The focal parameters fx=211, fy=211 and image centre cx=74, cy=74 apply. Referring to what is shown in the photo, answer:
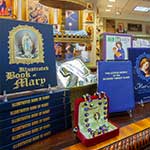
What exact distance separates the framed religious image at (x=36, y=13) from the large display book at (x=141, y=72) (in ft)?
6.60

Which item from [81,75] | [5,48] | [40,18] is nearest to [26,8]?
[40,18]

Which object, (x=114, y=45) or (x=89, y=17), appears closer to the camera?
(x=114, y=45)

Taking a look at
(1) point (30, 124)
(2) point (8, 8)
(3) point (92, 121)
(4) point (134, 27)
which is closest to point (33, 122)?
(1) point (30, 124)

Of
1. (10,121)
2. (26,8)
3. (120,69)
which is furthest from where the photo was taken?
(26,8)

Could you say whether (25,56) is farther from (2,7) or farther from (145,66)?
(2,7)

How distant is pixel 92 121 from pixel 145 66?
41 cm

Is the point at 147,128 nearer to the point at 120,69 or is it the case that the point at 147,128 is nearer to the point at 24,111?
the point at 120,69

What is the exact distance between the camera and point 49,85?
597 millimetres

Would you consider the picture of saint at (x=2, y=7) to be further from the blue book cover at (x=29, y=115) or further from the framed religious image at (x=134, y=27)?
the framed religious image at (x=134, y=27)

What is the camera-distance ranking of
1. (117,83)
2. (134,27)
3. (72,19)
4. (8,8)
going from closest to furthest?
(117,83), (8,8), (72,19), (134,27)

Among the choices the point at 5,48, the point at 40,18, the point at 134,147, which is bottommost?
the point at 134,147

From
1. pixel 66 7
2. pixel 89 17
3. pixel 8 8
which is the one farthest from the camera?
pixel 89 17

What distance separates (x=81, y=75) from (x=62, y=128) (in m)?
0.26

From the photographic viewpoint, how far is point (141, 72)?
0.82m
